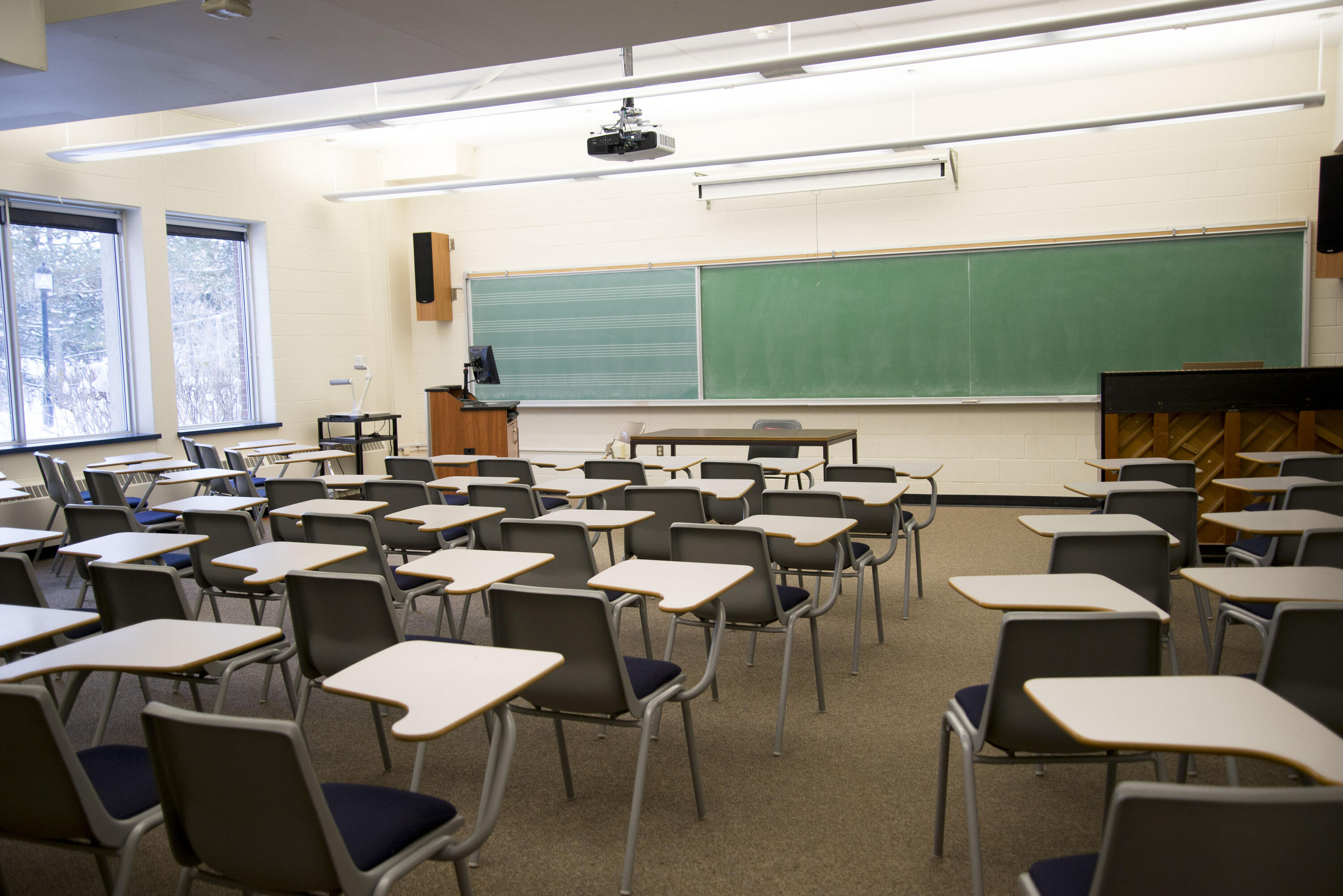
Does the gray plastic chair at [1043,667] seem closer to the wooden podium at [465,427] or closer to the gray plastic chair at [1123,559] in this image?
the gray plastic chair at [1123,559]

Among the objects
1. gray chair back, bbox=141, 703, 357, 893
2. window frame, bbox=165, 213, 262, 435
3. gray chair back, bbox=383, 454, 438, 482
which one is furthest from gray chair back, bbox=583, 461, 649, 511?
window frame, bbox=165, 213, 262, 435

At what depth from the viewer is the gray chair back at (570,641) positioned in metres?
2.38

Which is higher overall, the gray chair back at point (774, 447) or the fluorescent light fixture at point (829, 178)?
the fluorescent light fixture at point (829, 178)

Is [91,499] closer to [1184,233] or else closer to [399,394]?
[399,394]

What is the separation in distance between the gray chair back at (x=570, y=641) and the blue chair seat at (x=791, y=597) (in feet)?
3.50

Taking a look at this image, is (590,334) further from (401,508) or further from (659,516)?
(659,516)

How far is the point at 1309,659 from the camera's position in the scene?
6.98ft

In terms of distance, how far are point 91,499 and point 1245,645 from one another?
252 inches

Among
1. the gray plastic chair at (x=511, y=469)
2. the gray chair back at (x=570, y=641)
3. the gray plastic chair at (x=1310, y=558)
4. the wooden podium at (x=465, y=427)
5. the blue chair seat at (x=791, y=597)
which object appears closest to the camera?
the gray chair back at (x=570, y=641)

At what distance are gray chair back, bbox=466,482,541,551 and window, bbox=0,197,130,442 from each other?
4488 millimetres

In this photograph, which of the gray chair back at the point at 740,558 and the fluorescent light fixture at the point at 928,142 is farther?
the fluorescent light fixture at the point at 928,142

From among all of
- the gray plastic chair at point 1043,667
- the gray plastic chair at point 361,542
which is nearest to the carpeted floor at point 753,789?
the gray plastic chair at point 1043,667

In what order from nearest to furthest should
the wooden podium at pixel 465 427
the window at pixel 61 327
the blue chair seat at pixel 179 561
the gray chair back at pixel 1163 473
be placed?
the blue chair seat at pixel 179 561
the gray chair back at pixel 1163 473
the window at pixel 61 327
the wooden podium at pixel 465 427

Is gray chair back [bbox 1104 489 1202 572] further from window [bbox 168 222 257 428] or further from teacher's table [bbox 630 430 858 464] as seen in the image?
window [bbox 168 222 257 428]
